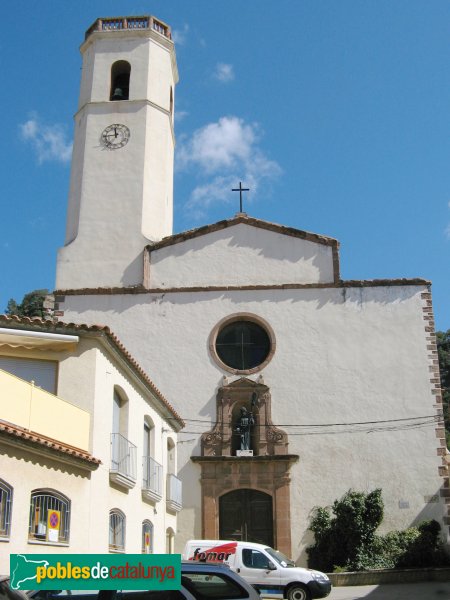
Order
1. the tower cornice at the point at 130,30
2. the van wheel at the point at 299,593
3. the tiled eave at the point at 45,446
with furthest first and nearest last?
the tower cornice at the point at 130,30
the van wheel at the point at 299,593
the tiled eave at the point at 45,446

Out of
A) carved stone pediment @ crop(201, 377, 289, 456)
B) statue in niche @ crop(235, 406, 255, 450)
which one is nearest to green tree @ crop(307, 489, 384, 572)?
carved stone pediment @ crop(201, 377, 289, 456)

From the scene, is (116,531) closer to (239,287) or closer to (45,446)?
(45,446)

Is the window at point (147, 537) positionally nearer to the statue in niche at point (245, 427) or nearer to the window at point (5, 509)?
the window at point (5, 509)

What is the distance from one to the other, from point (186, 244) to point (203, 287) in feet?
5.61

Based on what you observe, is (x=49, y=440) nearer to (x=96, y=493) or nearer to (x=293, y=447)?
(x=96, y=493)

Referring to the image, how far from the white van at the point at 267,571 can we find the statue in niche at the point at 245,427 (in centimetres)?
621

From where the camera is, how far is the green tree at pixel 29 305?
2354 inches

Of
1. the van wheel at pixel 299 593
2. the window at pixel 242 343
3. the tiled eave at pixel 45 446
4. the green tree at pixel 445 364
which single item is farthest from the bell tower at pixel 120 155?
the green tree at pixel 445 364

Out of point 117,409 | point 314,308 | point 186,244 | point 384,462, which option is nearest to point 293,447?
point 384,462

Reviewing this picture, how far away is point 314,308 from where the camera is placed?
2403 centimetres

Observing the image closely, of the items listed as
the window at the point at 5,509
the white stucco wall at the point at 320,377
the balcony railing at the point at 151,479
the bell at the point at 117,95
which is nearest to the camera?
the window at the point at 5,509

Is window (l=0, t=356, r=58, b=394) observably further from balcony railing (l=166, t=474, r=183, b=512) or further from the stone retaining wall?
the stone retaining wall

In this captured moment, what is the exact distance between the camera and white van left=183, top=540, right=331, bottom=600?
49.8 feet

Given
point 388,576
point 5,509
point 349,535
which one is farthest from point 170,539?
point 5,509
